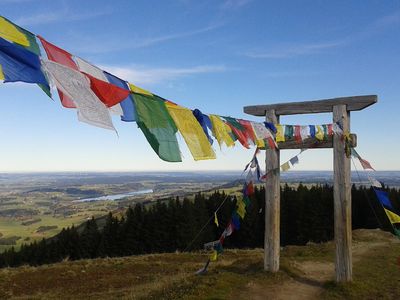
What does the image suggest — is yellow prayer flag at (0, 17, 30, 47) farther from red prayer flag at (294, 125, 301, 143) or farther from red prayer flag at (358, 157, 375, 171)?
red prayer flag at (358, 157, 375, 171)

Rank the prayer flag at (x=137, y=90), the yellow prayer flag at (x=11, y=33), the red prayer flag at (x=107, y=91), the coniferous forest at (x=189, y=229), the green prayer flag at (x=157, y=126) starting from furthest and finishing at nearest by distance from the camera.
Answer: the coniferous forest at (x=189, y=229)
the prayer flag at (x=137, y=90)
the green prayer flag at (x=157, y=126)
the red prayer flag at (x=107, y=91)
the yellow prayer flag at (x=11, y=33)

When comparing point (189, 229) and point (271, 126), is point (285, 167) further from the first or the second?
point (189, 229)

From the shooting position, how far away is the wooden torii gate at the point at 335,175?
11.2 meters

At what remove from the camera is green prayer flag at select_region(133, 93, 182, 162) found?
5012 mm

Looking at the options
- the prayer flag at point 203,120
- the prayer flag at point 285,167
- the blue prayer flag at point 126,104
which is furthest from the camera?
the prayer flag at point 285,167

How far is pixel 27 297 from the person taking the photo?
570 inches

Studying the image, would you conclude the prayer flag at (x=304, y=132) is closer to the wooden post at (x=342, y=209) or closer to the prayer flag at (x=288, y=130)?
the prayer flag at (x=288, y=130)

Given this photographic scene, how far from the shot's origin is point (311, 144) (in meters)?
11.9

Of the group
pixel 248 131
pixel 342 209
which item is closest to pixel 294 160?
pixel 342 209

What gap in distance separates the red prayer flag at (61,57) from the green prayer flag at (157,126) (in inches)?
39.9

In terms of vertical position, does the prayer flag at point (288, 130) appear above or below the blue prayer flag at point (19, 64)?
above

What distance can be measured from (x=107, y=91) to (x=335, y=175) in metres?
8.81

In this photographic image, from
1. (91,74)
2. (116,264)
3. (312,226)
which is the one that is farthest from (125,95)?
(312,226)

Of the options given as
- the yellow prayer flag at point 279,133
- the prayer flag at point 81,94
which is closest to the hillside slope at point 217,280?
the yellow prayer flag at point 279,133
